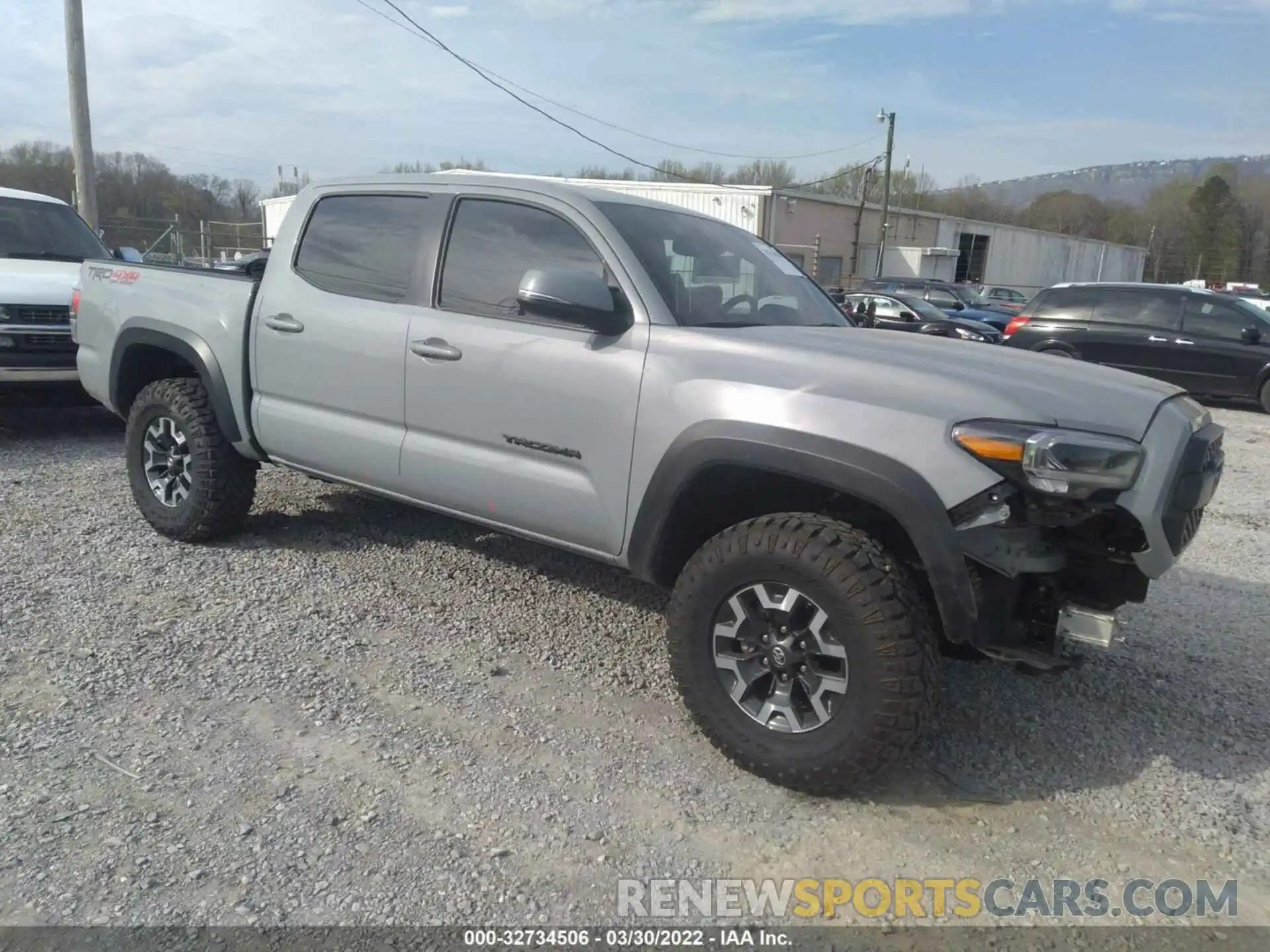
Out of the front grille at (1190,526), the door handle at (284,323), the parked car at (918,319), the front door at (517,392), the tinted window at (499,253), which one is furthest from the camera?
the parked car at (918,319)

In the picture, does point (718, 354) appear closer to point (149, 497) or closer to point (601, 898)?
point (601, 898)

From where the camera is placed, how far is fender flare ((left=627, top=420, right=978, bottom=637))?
2648 mm

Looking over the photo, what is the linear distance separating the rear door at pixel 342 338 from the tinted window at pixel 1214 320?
39.0 ft

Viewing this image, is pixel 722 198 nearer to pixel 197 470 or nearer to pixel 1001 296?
pixel 1001 296

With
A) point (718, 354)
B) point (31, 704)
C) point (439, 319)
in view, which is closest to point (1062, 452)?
point (718, 354)

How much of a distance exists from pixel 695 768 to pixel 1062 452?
1.52 meters

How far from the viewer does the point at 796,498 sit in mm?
3221

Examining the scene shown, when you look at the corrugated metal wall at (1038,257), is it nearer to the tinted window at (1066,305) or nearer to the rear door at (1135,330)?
the tinted window at (1066,305)

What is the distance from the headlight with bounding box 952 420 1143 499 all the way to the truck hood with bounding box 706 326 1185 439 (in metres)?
0.05

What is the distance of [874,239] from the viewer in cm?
4388

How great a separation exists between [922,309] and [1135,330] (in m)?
6.65

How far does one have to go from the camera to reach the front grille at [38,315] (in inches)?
272

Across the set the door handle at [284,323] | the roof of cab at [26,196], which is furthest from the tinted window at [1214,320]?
the roof of cab at [26,196]

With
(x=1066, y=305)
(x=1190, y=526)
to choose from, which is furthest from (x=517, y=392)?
(x=1066, y=305)
